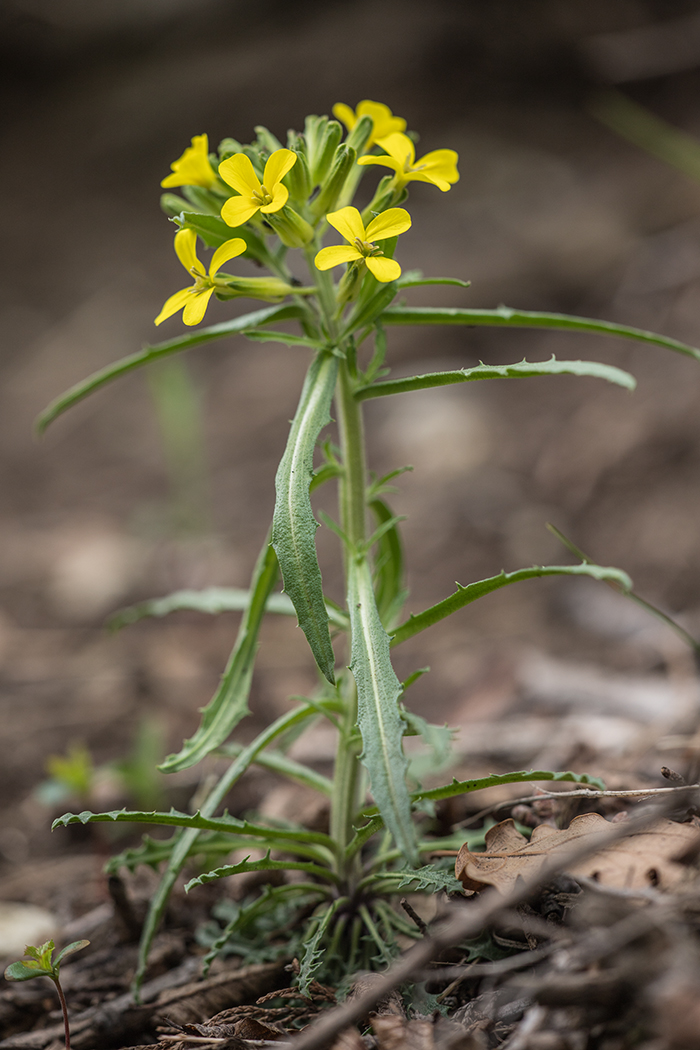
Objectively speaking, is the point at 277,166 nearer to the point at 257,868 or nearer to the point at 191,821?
the point at 191,821

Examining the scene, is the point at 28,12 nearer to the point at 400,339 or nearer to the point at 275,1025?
the point at 400,339

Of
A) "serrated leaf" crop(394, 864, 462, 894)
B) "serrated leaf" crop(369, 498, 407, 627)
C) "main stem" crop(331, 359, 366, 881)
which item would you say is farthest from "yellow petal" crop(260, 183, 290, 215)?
"serrated leaf" crop(394, 864, 462, 894)

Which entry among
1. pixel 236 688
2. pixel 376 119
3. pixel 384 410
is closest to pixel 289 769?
pixel 236 688

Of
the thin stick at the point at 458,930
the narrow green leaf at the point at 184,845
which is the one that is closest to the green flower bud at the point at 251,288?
the narrow green leaf at the point at 184,845

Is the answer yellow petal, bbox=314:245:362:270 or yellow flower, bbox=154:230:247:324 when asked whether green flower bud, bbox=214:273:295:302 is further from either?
yellow petal, bbox=314:245:362:270

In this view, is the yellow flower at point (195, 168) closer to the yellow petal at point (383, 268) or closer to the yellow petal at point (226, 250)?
the yellow petal at point (226, 250)

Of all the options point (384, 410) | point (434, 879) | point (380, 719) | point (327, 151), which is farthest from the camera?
point (384, 410)
